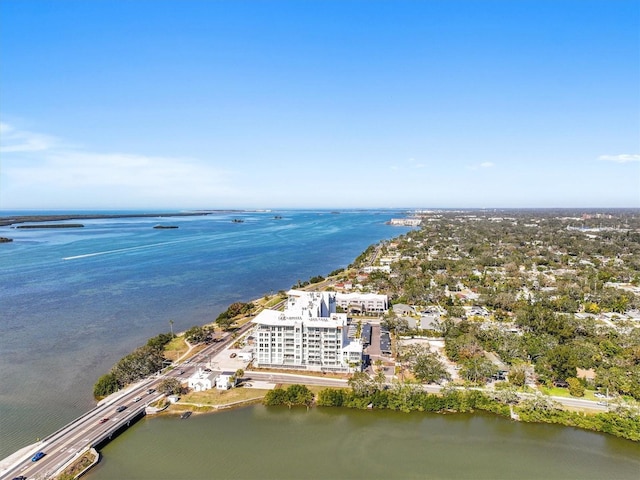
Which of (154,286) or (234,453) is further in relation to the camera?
(154,286)

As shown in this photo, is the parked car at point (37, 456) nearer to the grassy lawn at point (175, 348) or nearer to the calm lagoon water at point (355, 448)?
the calm lagoon water at point (355, 448)

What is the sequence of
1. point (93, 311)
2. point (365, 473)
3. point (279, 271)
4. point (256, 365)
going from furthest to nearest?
point (279, 271), point (93, 311), point (256, 365), point (365, 473)

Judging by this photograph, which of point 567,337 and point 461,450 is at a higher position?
point 567,337

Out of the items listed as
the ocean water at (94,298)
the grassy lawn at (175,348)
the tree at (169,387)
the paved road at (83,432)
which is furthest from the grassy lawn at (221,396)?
the ocean water at (94,298)

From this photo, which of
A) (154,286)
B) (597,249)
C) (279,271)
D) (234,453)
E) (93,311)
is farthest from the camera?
(597,249)

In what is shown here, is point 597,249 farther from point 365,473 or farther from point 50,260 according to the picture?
point 50,260

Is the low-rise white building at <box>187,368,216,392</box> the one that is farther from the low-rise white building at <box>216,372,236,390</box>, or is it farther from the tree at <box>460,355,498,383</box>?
the tree at <box>460,355,498,383</box>

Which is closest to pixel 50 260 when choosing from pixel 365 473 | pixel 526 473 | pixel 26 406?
pixel 26 406
